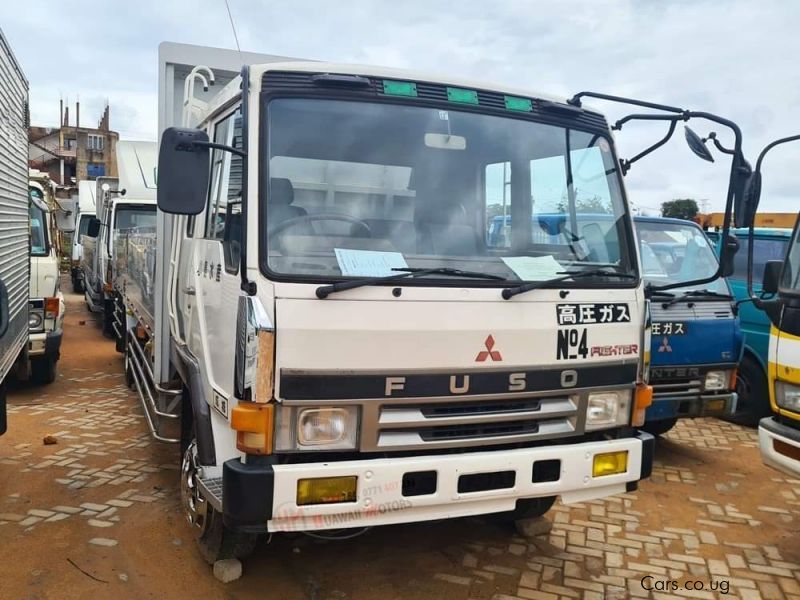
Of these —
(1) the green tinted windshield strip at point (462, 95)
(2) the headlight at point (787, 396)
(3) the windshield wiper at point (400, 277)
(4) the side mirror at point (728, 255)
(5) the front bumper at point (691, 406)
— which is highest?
(1) the green tinted windshield strip at point (462, 95)

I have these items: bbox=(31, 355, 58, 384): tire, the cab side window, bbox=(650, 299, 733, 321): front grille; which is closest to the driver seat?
the cab side window

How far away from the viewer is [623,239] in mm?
3791

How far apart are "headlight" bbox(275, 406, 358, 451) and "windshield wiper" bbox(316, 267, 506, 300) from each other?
48 cm

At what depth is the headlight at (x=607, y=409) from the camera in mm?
3564

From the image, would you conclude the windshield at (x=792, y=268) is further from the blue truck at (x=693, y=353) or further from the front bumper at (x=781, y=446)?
the blue truck at (x=693, y=353)

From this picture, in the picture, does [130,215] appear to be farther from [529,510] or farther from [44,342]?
[529,510]

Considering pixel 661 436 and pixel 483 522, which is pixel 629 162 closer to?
pixel 483 522

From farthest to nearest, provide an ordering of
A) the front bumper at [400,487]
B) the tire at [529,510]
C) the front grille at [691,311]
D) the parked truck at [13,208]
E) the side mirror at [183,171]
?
1. the front grille at [691,311]
2. the parked truck at [13,208]
3. the tire at [529,510]
4. the side mirror at [183,171]
5. the front bumper at [400,487]

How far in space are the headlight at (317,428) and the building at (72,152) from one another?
43.5m

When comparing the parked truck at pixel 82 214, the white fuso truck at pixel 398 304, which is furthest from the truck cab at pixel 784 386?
the parked truck at pixel 82 214

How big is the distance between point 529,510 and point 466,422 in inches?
54.4

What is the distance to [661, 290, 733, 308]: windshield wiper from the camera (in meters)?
5.74

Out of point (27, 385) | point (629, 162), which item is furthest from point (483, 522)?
point (27, 385)

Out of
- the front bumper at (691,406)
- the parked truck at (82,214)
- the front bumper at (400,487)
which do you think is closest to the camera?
the front bumper at (400,487)
